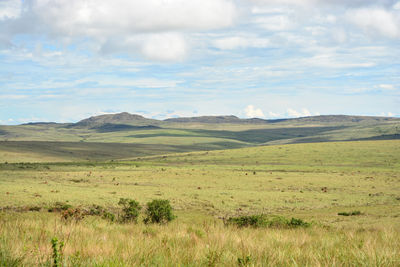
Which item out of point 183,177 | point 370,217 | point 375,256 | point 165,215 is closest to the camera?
point 375,256

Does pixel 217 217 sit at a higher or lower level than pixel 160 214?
lower

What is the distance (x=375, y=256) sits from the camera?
522 cm

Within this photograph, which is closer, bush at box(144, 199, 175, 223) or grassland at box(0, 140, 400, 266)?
grassland at box(0, 140, 400, 266)

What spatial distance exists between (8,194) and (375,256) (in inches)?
1253

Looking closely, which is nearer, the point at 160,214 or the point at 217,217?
the point at 160,214

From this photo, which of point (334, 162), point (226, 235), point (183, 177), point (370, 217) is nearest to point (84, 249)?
point (226, 235)

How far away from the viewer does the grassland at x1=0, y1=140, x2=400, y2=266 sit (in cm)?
528

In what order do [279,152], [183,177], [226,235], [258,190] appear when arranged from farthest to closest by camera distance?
1. [279,152]
2. [183,177]
3. [258,190]
4. [226,235]

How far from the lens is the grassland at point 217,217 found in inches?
208

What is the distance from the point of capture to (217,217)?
27.6 meters

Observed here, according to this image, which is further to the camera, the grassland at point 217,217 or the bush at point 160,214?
the bush at point 160,214

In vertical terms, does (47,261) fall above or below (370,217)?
above

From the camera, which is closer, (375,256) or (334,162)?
(375,256)

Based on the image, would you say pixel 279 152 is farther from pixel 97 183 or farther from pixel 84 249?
pixel 84 249
